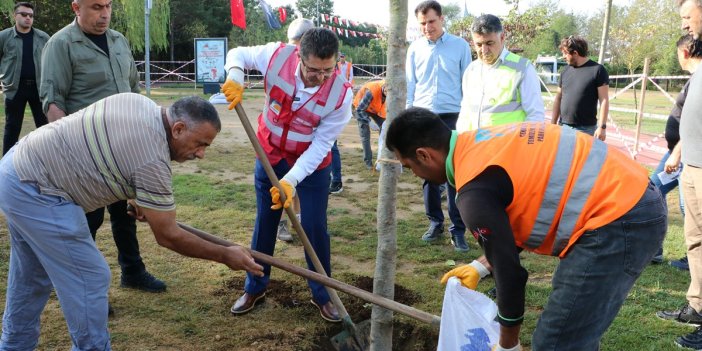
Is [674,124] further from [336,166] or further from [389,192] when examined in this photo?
[336,166]

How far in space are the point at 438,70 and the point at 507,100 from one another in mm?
1150

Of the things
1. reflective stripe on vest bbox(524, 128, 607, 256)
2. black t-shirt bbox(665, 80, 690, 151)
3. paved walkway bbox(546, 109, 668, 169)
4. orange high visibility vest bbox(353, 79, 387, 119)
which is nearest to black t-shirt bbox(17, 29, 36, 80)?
orange high visibility vest bbox(353, 79, 387, 119)

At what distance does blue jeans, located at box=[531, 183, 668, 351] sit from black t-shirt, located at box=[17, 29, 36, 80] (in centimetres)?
683

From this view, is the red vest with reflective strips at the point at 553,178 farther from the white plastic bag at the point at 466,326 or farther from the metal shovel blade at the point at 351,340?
the metal shovel blade at the point at 351,340

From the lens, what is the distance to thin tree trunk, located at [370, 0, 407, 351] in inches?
116

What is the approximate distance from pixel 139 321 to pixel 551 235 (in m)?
2.79

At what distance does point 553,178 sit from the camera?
78.6 inches

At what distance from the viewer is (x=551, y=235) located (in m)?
2.10

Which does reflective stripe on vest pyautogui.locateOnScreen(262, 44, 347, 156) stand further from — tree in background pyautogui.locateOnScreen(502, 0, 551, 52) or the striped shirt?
tree in background pyautogui.locateOnScreen(502, 0, 551, 52)

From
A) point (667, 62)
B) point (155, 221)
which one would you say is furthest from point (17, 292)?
point (667, 62)

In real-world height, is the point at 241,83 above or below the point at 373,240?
above

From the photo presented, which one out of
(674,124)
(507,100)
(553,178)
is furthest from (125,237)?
(674,124)

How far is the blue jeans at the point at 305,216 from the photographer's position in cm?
369

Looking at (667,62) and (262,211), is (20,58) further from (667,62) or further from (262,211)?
(667,62)
